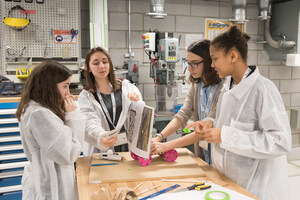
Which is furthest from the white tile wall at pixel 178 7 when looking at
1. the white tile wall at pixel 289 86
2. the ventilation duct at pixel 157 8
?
the white tile wall at pixel 289 86

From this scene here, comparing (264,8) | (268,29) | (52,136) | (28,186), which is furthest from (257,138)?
(268,29)

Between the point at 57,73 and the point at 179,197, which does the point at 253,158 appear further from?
the point at 57,73

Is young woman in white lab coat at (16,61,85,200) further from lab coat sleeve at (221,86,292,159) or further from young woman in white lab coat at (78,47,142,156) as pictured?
lab coat sleeve at (221,86,292,159)

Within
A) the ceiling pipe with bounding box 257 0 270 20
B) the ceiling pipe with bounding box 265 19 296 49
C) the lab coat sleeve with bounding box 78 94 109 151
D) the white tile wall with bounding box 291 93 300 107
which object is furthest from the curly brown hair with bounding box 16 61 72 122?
the white tile wall with bounding box 291 93 300 107

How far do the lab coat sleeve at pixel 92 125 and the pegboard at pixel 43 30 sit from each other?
1559mm

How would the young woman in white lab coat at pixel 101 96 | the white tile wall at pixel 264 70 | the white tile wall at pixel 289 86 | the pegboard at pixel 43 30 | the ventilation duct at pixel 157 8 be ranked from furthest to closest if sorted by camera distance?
the white tile wall at pixel 289 86, the white tile wall at pixel 264 70, the ventilation duct at pixel 157 8, the pegboard at pixel 43 30, the young woman in white lab coat at pixel 101 96

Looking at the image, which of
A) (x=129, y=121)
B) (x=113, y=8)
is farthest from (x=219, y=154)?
(x=113, y=8)

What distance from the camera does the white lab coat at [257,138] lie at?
107 cm

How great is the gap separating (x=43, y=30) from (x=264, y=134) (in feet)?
8.93

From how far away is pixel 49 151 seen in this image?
1.24 metres

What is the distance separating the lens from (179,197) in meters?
1.00

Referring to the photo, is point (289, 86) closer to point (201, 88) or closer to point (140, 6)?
point (140, 6)

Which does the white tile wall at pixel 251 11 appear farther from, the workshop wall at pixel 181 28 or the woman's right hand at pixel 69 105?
the woman's right hand at pixel 69 105

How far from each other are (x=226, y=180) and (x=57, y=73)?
38.8 inches
